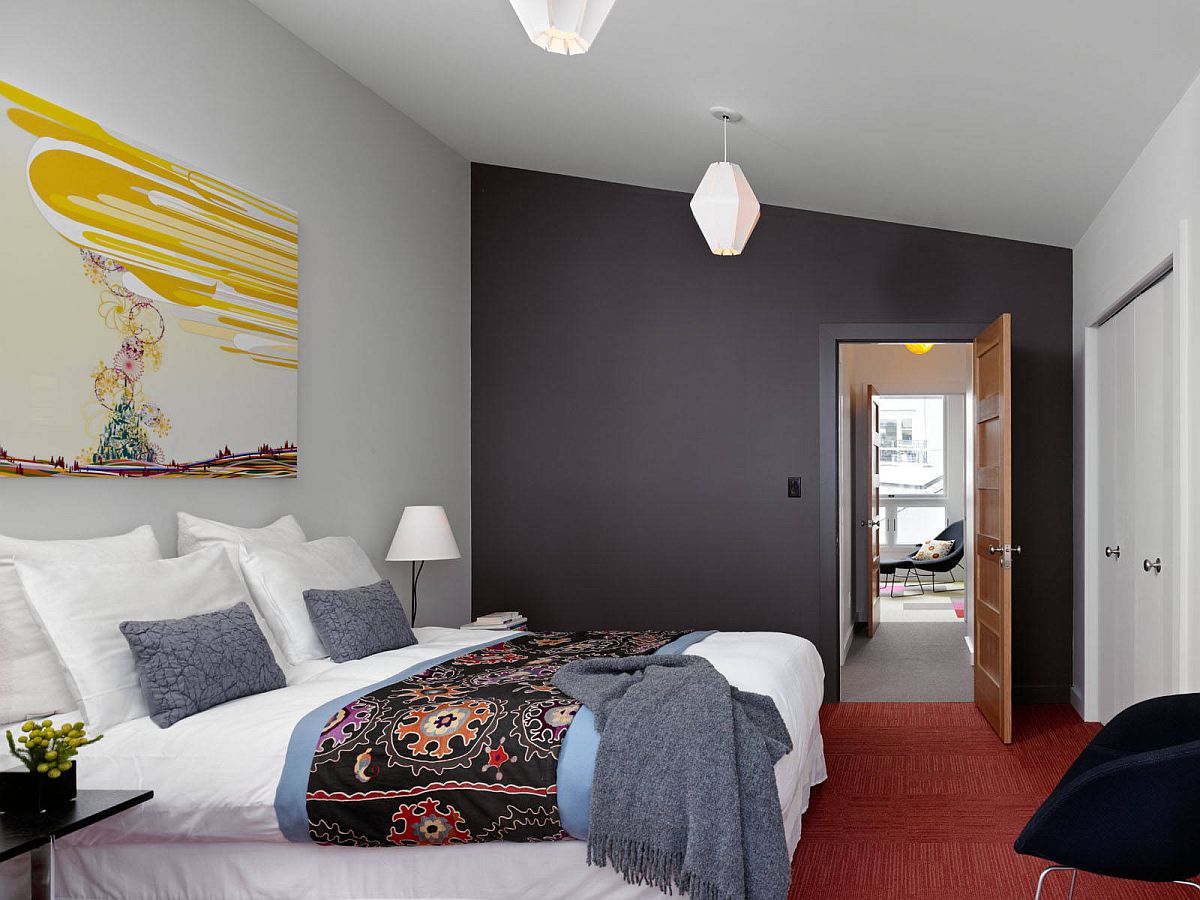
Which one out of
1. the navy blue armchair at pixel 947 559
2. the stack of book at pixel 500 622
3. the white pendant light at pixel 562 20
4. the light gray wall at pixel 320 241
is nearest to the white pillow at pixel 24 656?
the light gray wall at pixel 320 241

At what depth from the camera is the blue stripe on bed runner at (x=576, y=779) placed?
252 cm

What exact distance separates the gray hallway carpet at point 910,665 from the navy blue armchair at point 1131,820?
354 cm

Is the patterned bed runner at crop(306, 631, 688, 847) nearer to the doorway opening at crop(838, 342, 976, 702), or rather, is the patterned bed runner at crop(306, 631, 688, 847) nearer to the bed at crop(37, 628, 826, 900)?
the bed at crop(37, 628, 826, 900)

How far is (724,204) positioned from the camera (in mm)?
4309

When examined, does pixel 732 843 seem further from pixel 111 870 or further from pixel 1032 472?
pixel 1032 472

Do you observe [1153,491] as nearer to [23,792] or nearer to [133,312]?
[133,312]

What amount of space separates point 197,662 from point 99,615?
0.28 m

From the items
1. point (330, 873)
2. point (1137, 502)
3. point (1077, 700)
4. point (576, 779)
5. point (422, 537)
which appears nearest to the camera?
point (576, 779)

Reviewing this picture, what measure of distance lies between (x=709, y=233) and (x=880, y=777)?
93.7 inches

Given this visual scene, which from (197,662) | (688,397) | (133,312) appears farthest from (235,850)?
(688,397)

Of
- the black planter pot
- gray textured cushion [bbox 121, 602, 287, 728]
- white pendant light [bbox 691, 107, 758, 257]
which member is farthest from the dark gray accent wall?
the black planter pot

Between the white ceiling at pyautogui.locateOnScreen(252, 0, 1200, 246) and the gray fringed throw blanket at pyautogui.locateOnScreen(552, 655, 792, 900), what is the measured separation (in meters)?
2.20

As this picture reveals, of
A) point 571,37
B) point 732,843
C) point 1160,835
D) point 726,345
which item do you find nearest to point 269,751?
point 732,843

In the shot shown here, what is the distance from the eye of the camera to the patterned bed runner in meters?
2.54
